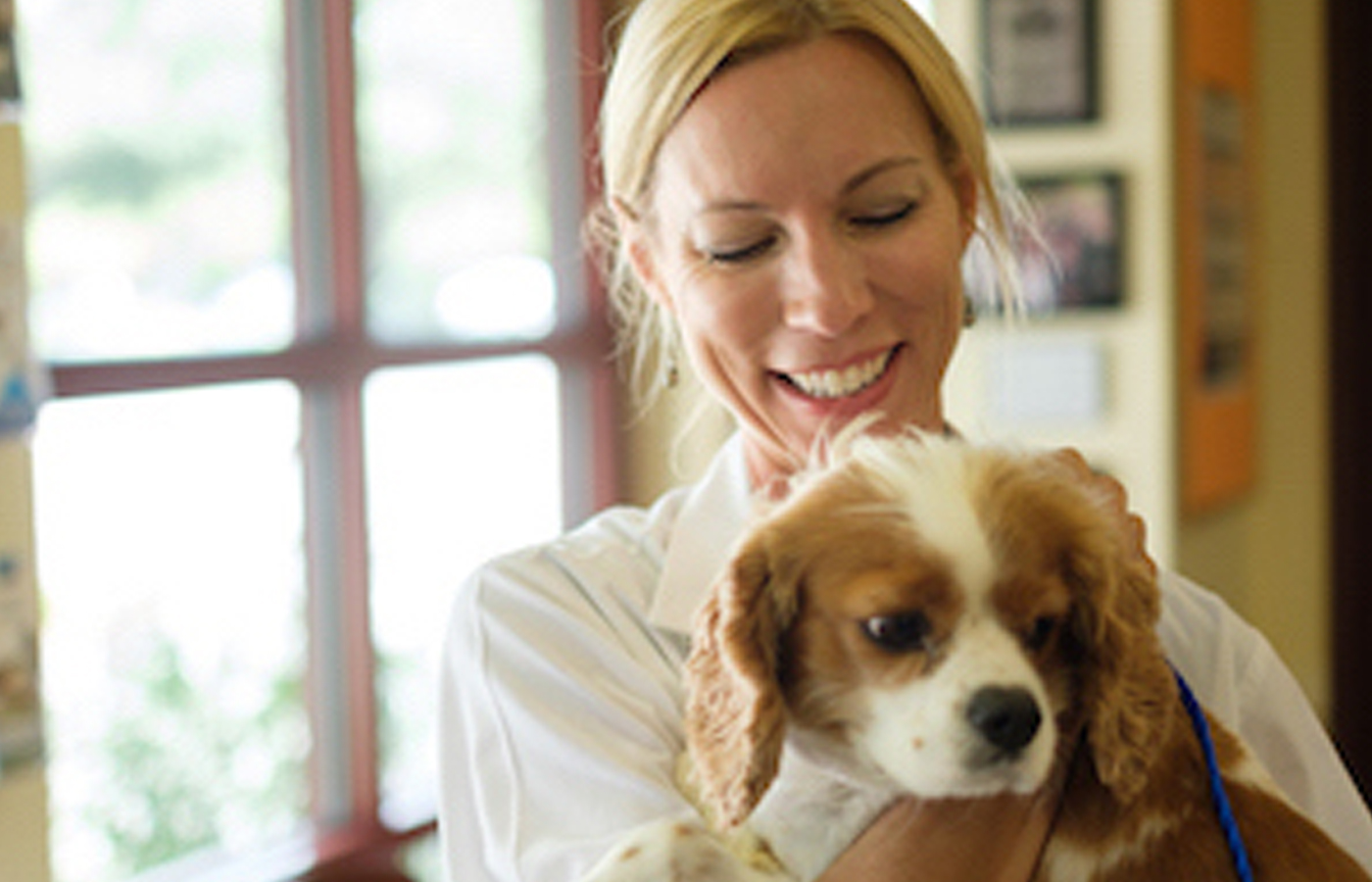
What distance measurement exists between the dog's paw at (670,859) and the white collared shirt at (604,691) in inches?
2.4

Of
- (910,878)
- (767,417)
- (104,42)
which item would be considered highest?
(104,42)

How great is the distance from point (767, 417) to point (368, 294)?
234cm

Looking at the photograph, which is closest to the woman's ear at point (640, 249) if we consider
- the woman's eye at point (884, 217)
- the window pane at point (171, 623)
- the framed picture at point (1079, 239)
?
the woman's eye at point (884, 217)

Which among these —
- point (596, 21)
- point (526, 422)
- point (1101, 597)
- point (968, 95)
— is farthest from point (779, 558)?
point (596, 21)

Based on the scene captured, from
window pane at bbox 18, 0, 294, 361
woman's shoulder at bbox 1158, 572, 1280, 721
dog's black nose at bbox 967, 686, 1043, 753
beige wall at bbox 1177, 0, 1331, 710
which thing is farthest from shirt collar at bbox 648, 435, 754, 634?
beige wall at bbox 1177, 0, 1331, 710

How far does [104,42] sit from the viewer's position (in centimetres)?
329

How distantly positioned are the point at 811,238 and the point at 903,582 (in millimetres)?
383

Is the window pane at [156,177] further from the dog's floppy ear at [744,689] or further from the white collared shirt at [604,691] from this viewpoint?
the dog's floppy ear at [744,689]

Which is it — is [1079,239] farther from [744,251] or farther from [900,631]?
[900,631]

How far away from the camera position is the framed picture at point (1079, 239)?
Answer: 5309 mm

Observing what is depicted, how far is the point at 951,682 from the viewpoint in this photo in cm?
136

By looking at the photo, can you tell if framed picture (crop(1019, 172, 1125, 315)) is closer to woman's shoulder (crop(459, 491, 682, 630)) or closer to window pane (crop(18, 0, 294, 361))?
window pane (crop(18, 0, 294, 361))

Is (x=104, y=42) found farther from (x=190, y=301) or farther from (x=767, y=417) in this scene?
(x=767, y=417)

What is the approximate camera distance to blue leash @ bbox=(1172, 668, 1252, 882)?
4.70ft
